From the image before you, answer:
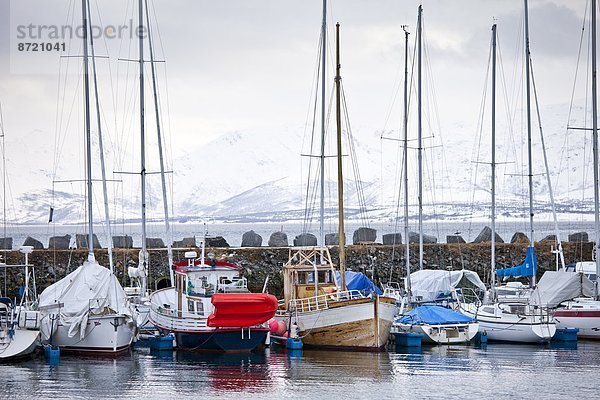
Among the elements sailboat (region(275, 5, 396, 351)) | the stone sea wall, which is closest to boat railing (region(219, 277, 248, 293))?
sailboat (region(275, 5, 396, 351))

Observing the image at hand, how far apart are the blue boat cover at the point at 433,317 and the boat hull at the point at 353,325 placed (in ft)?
8.63

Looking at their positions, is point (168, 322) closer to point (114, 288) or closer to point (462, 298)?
point (114, 288)

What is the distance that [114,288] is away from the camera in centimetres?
3581

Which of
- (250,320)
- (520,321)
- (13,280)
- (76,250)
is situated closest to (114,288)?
(250,320)

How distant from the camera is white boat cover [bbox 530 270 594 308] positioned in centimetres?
4266

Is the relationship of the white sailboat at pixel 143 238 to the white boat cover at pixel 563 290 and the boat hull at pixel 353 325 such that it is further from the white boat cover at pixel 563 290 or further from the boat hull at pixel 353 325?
the white boat cover at pixel 563 290

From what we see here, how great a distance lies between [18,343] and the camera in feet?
108

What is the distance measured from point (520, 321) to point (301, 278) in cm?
813

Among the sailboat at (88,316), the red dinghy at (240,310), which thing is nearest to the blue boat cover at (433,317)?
the red dinghy at (240,310)

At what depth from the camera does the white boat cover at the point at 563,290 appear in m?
42.7

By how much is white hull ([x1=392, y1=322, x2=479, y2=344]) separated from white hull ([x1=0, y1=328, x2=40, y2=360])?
13380 millimetres

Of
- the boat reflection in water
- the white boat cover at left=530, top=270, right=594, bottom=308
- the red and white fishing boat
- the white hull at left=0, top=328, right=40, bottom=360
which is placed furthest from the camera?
the white boat cover at left=530, top=270, right=594, bottom=308

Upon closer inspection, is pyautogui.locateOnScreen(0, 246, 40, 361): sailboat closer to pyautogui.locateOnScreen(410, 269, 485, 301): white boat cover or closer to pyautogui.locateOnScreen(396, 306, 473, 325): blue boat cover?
pyautogui.locateOnScreen(396, 306, 473, 325): blue boat cover

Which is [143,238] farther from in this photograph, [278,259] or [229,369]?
[278,259]
